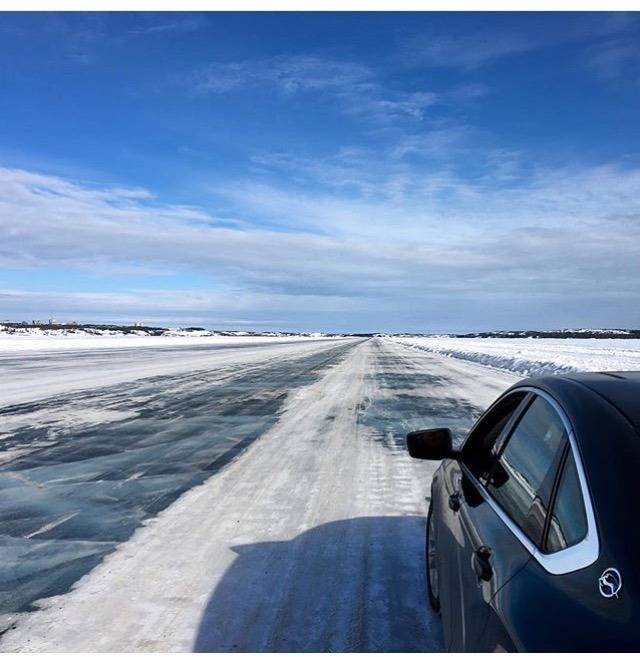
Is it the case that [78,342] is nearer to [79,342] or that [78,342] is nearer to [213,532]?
[79,342]

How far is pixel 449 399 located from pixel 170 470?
26.1 feet

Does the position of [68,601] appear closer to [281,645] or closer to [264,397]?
[281,645]

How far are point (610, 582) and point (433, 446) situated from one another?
1594 millimetres

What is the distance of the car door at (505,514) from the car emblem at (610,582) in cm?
33

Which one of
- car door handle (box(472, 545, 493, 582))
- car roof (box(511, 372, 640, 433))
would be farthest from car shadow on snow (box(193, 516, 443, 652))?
car roof (box(511, 372, 640, 433))

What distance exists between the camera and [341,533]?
4.65m

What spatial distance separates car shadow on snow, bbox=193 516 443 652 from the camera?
3.03 m

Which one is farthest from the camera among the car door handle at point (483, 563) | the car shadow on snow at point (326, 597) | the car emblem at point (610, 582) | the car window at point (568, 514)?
the car shadow on snow at point (326, 597)

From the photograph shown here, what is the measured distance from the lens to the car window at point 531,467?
2.02 m

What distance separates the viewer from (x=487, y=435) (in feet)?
10.2

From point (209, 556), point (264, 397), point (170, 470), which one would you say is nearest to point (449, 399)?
point (264, 397)

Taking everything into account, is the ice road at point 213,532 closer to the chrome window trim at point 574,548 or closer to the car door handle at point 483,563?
the car door handle at point 483,563

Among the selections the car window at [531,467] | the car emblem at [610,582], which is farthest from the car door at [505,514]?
the car emblem at [610,582]

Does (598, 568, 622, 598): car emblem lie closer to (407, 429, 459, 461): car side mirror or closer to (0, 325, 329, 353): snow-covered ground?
(407, 429, 459, 461): car side mirror
